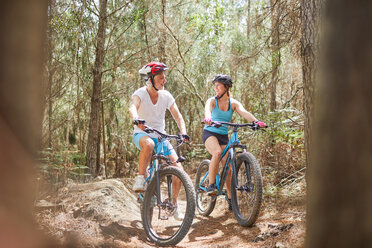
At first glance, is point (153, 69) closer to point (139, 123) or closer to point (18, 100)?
point (139, 123)

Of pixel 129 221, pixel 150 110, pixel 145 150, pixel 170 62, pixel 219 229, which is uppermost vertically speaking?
pixel 170 62

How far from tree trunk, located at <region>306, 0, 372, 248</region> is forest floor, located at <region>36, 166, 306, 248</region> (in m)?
2.60

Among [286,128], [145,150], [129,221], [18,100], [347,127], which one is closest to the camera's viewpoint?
[347,127]

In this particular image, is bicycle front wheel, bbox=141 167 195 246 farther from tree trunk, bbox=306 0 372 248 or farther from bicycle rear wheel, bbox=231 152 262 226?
tree trunk, bbox=306 0 372 248

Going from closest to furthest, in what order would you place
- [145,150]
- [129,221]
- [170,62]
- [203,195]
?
[145,150]
[129,221]
[203,195]
[170,62]

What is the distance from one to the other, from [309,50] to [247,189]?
2207 mm

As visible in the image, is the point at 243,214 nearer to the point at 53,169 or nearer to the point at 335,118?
the point at 53,169

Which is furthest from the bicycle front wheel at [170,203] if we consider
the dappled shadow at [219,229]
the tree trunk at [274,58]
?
Answer: the tree trunk at [274,58]

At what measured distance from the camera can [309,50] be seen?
112 inches

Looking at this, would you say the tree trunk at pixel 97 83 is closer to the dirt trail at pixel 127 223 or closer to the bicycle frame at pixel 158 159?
the dirt trail at pixel 127 223

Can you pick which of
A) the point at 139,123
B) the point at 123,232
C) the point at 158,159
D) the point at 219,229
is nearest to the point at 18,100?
the point at 139,123

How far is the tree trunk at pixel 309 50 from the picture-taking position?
2750mm

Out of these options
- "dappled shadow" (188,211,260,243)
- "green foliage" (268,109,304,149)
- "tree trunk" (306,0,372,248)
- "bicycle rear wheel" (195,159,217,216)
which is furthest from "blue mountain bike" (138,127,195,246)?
"tree trunk" (306,0,372,248)

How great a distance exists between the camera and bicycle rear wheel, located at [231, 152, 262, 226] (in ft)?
13.6
